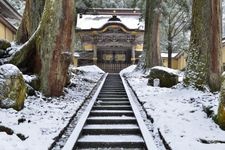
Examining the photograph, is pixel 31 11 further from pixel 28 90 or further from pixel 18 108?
pixel 18 108

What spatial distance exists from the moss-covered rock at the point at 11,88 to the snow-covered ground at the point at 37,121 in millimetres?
213

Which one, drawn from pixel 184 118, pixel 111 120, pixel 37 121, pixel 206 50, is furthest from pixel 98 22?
pixel 37 121

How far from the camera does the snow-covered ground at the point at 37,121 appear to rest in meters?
5.85

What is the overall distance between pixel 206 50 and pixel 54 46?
4998 mm

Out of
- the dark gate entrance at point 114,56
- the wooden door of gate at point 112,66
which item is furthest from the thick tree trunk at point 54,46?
the dark gate entrance at point 114,56

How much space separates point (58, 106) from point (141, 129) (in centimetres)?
325

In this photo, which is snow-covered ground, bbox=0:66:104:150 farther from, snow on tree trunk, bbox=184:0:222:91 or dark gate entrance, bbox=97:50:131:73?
dark gate entrance, bbox=97:50:131:73

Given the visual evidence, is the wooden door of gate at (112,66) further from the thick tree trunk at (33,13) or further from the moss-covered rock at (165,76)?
the thick tree trunk at (33,13)

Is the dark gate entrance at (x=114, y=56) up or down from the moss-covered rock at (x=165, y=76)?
up

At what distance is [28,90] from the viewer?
10211mm

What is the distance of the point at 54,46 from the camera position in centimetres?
1092

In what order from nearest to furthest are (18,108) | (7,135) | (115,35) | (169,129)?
(7,135) → (169,129) → (18,108) → (115,35)

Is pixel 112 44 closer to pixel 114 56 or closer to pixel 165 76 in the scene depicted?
pixel 114 56

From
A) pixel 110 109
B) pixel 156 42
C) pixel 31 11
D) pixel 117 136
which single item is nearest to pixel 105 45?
pixel 156 42
